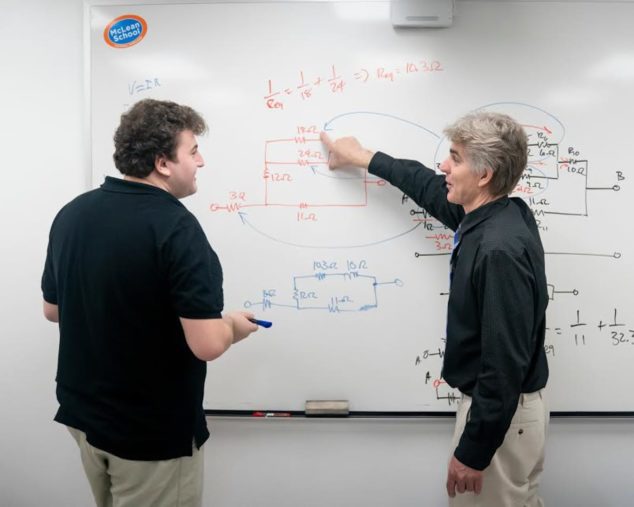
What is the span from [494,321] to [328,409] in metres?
0.74

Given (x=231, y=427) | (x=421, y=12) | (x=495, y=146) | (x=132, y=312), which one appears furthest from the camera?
(x=231, y=427)

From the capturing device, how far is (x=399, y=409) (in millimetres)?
1664

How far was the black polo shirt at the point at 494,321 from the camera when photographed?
3.74 feet

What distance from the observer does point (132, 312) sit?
1094 mm

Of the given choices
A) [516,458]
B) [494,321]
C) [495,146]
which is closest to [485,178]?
[495,146]

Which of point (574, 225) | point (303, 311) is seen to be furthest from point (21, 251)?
point (574, 225)

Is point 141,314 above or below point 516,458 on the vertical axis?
above

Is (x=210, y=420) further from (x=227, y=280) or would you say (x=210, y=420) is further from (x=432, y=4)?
(x=432, y=4)

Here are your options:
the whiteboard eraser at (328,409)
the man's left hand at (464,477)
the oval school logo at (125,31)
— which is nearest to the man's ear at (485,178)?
the man's left hand at (464,477)

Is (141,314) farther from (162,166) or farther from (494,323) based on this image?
(494,323)

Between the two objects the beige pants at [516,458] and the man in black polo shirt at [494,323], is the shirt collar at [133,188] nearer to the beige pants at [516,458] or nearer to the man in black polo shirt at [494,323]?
the man in black polo shirt at [494,323]

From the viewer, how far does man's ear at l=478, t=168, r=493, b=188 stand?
125 centimetres

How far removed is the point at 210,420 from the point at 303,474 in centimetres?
41

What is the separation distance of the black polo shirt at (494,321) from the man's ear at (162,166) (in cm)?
81
